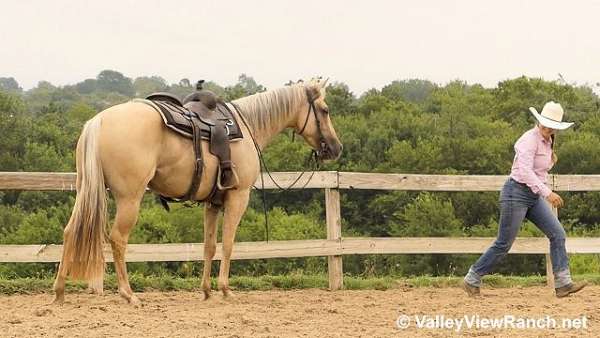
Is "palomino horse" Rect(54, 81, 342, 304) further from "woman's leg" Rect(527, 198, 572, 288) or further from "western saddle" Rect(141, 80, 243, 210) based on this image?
"woman's leg" Rect(527, 198, 572, 288)

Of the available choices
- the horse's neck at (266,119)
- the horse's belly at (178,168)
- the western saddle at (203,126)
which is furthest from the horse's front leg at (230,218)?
the horse's neck at (266,119)

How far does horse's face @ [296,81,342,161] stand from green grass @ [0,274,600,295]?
1.50m

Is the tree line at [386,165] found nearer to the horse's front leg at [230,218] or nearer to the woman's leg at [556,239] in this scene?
the woman's leg at [556,239]

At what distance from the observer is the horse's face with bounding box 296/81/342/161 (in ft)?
26.3

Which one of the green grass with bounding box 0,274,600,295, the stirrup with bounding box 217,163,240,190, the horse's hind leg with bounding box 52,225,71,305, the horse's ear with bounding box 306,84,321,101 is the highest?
the horse's ear with bounding box 306,84,321,101

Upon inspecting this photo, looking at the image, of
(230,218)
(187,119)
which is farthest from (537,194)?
(187,119)

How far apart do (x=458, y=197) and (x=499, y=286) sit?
92.6ft

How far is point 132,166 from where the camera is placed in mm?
6188

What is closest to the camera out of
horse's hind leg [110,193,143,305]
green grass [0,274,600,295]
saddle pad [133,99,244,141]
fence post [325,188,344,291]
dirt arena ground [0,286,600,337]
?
dirt arena ground [0,286,600,337]

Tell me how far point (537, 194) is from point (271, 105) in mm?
2641

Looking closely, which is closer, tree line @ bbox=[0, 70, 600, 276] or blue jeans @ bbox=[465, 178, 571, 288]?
blue jeans @ bbox=[465, 178, 571, 288]

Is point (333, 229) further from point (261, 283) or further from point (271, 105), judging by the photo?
point (271, 105)

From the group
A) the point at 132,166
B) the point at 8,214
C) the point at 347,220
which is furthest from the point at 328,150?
the point at 347,220

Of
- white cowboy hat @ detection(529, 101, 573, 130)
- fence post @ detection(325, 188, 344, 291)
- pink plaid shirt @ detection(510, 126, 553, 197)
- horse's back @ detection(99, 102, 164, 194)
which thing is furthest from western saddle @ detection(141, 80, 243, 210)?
white cowboy hat @ detection(529, 101, 573, 130)
